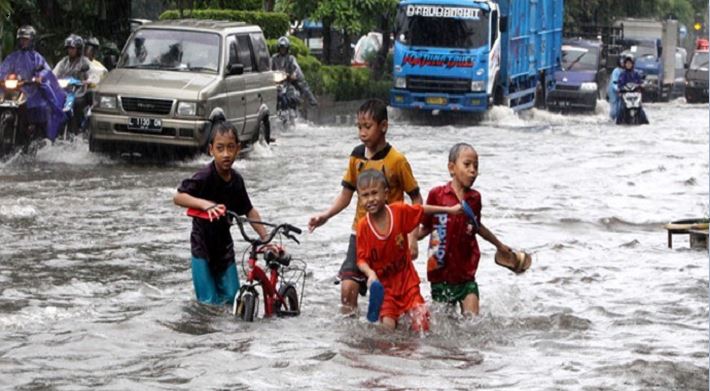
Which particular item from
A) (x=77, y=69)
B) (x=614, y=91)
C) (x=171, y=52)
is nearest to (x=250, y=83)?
(x=171, y=52)

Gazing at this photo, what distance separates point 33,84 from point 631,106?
18.4 meters

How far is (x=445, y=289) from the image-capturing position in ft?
33.8

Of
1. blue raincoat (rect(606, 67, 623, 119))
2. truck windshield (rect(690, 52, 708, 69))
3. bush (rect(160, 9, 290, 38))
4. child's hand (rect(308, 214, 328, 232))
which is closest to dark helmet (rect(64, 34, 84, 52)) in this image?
bush (rect(160, 9, 290, 38))

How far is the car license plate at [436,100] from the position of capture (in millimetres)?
Answer: 35844

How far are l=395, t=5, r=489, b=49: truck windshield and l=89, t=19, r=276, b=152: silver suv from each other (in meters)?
11.5

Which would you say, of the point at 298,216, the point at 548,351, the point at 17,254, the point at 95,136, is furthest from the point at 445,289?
the point at 95,136

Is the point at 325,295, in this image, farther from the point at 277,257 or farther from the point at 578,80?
the point at 578,80

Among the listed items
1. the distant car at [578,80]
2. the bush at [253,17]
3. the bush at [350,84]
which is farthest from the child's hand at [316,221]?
the distant car at [578,80]

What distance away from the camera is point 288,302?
10.7 m

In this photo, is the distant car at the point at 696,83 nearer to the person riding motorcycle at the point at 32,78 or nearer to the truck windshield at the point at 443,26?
the truck windshield at the point at 443,26

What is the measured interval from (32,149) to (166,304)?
37.2ft

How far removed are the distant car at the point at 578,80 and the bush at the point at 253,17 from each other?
1123cm

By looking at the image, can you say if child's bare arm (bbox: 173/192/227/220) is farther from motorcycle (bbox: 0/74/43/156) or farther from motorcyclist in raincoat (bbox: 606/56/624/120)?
motorcyclist in raincoat (bbox: 606/56/624/120)

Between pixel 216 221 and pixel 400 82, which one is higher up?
pixel 216 221
